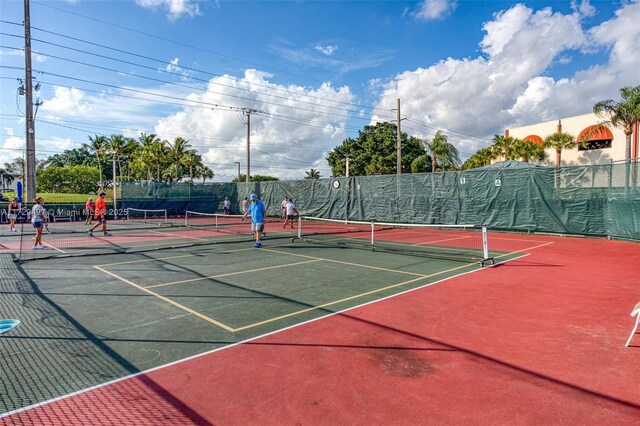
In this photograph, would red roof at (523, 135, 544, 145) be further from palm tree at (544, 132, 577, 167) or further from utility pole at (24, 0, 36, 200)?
utility pole at (24, 0, 36, 200)

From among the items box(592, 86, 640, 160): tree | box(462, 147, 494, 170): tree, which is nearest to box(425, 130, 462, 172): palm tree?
box(462, 147, 494, 170): tree

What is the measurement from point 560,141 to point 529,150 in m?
3.04

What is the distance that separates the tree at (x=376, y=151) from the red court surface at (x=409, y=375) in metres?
53.5

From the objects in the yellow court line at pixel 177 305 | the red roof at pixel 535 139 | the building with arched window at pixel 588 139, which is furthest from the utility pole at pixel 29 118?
the red roof at pixel 535 139

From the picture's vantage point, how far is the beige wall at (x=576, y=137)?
113 feet

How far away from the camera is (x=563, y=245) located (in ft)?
50.0

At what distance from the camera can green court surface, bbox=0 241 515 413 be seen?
4.71 m

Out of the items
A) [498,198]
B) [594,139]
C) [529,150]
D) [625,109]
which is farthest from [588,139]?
[498,198]

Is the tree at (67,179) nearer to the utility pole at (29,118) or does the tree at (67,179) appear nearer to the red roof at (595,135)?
the utility pole at (29,118)

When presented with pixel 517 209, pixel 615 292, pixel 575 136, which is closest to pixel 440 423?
pixel 615 292

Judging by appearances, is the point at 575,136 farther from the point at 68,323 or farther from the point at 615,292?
the point at 68,323

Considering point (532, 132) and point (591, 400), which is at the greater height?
point (532, 132)

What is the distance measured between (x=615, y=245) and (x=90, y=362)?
1799 cm

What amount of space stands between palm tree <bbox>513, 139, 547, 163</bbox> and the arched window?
341 cm
